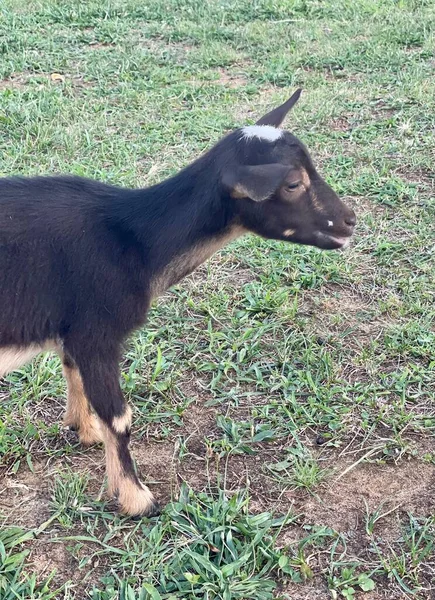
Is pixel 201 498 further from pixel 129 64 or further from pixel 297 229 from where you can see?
pixel 129 64

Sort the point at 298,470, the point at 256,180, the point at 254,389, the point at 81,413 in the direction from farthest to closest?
the point at 254,389 < the point at 81,413 < the point at 298,470 < the point at 256,180

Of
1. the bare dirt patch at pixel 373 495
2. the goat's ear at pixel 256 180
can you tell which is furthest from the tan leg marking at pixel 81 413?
the goat's ear at pixel 256 180

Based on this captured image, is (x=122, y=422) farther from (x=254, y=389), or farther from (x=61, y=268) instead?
(x=254, y=389)

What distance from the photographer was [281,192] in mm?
3025

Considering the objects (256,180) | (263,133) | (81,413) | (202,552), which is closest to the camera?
(256,180)

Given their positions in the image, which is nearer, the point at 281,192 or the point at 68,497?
the point at 281,192

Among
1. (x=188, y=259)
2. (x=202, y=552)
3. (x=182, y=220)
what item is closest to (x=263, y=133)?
(x=182, y=220)

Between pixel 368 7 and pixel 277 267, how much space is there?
601 centimetres

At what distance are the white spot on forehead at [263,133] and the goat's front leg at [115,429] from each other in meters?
1.14

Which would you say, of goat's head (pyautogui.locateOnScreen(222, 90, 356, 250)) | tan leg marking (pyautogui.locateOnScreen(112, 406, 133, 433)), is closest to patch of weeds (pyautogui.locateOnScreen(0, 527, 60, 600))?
tan leg marking (pyautogui.locateOnScreen(112, 406, 133, 433))

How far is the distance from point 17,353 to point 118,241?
0.65 m

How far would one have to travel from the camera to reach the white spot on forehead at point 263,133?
2.99 metres

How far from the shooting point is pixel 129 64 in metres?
7.86

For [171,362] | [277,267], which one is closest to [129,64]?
[277,267]
